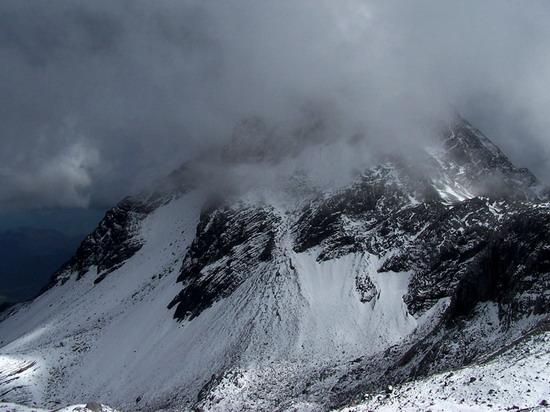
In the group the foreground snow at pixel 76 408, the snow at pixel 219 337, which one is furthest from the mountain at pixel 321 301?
the foreground snow at pixel 76 408

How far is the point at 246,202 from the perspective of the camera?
163250 millimetres

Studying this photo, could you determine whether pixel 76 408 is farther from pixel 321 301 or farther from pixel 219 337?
pixel 321 301

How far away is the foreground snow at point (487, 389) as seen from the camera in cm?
3322

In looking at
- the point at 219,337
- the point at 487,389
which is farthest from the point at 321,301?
the point at 487,389

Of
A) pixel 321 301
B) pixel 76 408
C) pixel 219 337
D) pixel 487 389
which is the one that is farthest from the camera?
pixel 321 301

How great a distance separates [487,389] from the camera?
116ft

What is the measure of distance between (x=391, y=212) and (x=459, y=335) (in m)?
→ 70.4

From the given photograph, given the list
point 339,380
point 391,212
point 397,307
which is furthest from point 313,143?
point 339,380

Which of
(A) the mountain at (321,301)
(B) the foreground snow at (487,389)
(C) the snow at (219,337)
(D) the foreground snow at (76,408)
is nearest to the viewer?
(B) the foreground snow at (487,389)

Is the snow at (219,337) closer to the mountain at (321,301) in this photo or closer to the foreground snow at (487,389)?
the mountain at (321,301)

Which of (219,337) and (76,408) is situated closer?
(76,408)

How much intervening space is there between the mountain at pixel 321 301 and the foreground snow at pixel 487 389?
0.42 m

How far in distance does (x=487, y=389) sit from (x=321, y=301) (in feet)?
270

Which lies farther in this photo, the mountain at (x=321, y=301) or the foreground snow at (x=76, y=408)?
the mountain at (x=321, y=301)
